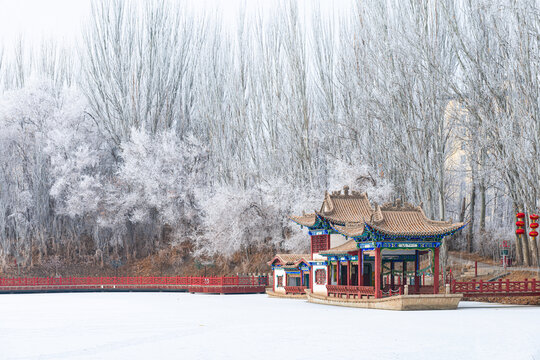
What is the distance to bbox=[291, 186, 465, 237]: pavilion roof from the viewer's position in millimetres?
24547

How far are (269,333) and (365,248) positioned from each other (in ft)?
31.8

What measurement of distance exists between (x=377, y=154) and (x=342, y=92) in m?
4.23

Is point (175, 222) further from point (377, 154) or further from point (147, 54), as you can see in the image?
point (377, 154)

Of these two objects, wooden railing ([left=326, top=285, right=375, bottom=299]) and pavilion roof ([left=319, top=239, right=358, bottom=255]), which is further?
pavilion roof ([left=319, top=239, right=358, bottom=255])

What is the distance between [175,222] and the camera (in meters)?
44.7

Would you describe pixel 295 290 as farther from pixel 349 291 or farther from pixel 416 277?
pixel 416 277

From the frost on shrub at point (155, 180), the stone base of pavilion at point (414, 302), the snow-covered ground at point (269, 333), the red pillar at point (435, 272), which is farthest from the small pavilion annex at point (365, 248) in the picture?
the frost on shrub at point (155, 180)

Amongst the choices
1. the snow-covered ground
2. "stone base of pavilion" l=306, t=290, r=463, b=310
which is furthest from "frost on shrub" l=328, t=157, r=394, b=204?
the snow-covered ground

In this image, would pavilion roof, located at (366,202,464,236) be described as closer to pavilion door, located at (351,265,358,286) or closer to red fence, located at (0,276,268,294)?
pavilion door, located at (351,265,358,286)

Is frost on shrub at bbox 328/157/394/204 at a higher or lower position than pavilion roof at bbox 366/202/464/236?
higher

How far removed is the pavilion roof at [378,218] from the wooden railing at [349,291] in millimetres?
2094

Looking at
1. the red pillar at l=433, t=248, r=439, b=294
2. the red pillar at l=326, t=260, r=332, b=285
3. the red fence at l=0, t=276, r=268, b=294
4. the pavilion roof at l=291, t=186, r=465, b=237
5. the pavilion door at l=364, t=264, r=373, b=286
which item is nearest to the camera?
the pavilion roof at l=291, t=186, r=465, b=237

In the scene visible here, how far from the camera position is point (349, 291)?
26.3 metres

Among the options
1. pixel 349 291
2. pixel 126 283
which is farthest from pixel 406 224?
pixel 126 283
